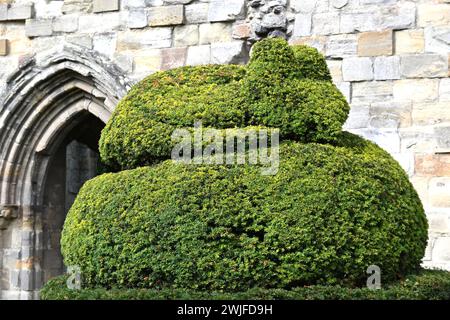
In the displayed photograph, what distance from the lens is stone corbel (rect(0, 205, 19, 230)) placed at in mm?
8843

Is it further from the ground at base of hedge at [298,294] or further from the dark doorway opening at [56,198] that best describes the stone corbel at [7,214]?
the ground at base of hedge at [298,294]

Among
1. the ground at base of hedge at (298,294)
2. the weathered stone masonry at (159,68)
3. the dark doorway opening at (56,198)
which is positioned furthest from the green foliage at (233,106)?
the dark doorway opening at (56,198)

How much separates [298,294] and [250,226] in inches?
15.1

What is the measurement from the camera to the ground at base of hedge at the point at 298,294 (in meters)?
4.06

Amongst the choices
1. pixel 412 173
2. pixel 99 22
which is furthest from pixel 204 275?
pixel 99 22

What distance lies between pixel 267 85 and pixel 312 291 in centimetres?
113

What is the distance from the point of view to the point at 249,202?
4207 millimetres

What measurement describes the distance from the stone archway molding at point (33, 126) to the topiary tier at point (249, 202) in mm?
3993

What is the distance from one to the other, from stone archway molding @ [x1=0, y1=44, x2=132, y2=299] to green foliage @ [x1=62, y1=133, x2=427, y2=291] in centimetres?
431

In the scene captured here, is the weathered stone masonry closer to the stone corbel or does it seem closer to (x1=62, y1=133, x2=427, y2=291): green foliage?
the stone corbel

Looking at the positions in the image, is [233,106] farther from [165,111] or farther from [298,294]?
[298,294]

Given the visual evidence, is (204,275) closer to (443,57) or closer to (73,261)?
(73,261)

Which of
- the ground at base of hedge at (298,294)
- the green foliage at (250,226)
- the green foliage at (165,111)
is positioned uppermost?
the green foliage at (165,111)
